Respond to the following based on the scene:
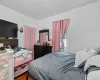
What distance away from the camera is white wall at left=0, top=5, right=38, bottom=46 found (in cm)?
240

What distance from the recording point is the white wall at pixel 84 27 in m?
2.24

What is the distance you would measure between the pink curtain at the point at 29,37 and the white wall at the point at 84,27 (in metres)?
1.62

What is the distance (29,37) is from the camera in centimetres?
330

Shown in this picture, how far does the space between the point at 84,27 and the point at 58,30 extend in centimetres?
100

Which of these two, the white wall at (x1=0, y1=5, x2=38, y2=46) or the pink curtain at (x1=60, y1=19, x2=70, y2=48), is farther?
the pink curtain at (x1=60, y1=19, x2=70, y2=48)

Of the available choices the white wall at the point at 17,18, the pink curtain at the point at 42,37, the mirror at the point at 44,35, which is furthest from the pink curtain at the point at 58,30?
the white wall at the point at 17,18

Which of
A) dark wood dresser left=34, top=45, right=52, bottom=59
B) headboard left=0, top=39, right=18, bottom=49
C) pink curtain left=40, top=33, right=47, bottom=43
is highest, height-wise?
pink curtain left=40, top=33, right=47, bottom=43

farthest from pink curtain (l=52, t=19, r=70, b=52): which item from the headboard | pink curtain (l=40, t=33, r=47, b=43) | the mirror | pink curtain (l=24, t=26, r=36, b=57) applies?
the headboard

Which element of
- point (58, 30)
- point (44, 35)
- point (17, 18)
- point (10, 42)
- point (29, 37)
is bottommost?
point (10, 42)

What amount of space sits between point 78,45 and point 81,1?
1370 mm

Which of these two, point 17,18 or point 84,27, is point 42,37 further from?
point 84,27

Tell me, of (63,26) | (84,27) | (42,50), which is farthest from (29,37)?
(84,27)

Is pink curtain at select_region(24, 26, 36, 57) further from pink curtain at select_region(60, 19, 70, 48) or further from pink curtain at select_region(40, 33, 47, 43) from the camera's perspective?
pink curtain at select_region(60, 19, 70, 48)

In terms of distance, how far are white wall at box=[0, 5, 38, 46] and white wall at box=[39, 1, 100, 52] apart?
1.58 meters
